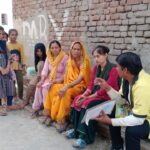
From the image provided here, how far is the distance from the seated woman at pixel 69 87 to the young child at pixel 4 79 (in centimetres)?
119

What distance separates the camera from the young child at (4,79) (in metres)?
5.62

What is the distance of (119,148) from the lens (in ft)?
12.2

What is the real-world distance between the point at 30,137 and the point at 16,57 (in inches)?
85.9

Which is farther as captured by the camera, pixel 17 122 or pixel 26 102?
pixel 26 102

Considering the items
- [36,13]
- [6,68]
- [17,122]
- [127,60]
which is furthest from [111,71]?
[36,13]

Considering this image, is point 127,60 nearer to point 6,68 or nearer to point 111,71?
point 111,71

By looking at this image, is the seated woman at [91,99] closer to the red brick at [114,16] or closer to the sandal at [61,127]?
the sandal at [61,127]

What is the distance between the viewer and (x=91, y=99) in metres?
4.00

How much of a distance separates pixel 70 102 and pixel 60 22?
2322mm

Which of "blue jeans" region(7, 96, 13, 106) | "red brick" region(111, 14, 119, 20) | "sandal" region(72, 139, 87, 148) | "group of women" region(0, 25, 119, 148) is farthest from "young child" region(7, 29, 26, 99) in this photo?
"sandal" region(72, 139, 87, 148)

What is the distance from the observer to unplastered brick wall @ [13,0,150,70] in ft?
13.6

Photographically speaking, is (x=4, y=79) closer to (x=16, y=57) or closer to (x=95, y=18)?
(x=16, y=57)

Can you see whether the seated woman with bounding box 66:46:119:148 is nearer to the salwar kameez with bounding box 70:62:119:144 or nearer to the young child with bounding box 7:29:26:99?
the salwar kameez with bounding box 70:62:119:144

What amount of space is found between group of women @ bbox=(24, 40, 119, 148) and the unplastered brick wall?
468mm
